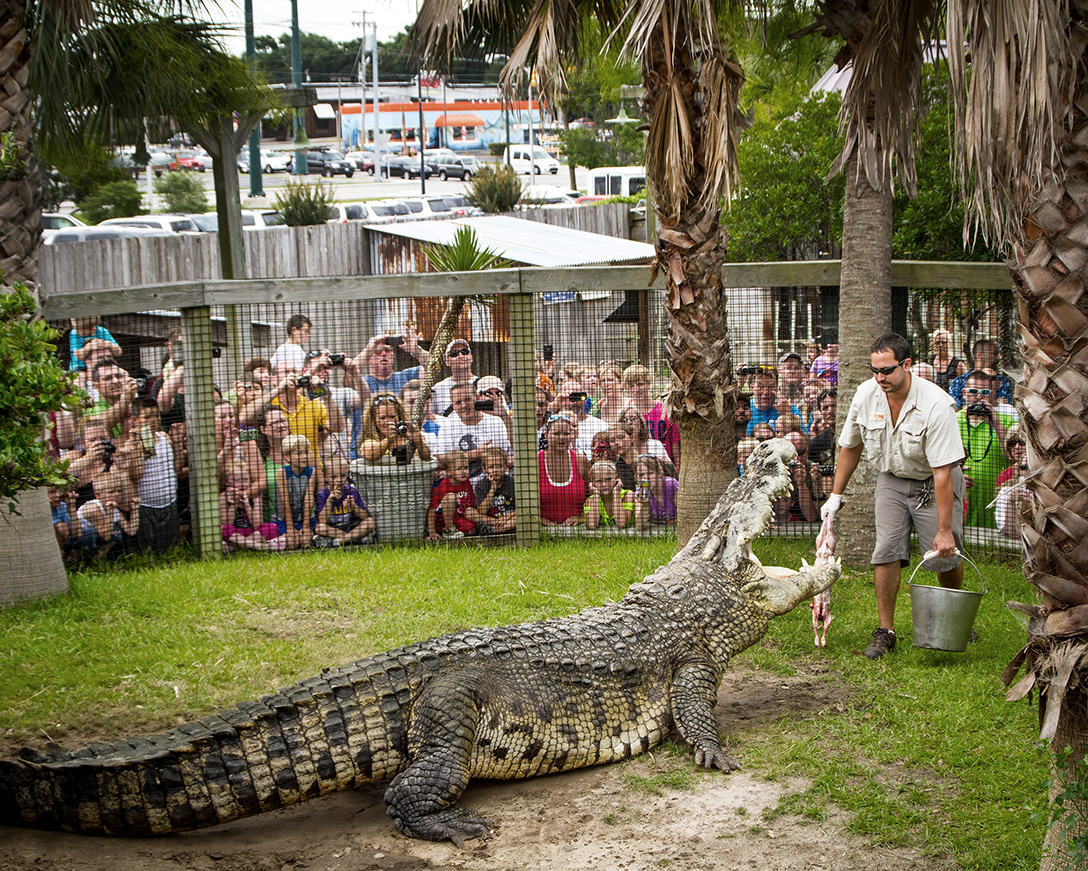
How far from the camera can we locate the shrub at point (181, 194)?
3356cm

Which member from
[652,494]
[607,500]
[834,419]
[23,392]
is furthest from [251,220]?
[23,392]

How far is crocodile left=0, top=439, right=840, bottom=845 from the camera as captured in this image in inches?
143

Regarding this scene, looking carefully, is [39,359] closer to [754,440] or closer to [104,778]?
[104,778]

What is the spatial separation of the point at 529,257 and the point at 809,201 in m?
4.24

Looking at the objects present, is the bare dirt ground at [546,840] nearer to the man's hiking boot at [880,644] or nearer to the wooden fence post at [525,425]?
the man's hiking boot at [880,644]

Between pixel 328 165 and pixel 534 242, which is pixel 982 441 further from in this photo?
pixel 328 165

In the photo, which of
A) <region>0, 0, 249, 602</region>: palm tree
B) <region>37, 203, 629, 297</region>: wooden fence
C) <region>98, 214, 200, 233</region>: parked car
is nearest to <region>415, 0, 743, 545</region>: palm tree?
<region>0, 0, 249, 602</region>: palm tree

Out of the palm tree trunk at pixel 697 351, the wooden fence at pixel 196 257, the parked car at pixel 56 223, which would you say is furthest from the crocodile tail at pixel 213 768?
the parked car at pixel 56 223

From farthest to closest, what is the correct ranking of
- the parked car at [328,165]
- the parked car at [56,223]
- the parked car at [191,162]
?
the parked car at [328,165], the parked car at [191,162], the parked car at [56,223]

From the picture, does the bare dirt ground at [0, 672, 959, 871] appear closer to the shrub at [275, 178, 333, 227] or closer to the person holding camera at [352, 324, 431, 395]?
the person holding camera at [352, 324, 431, 395]

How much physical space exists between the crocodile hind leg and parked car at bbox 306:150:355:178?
48969 millimetres

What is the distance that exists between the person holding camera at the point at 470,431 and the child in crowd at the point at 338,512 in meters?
0.77

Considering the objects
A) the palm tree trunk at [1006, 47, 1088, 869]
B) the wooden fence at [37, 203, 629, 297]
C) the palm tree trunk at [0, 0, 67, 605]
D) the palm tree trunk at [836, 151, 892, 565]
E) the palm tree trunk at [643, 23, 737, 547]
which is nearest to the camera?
the palm tree trunk at [1006, 47, 1088, 869]

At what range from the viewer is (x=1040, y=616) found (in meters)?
3.01
